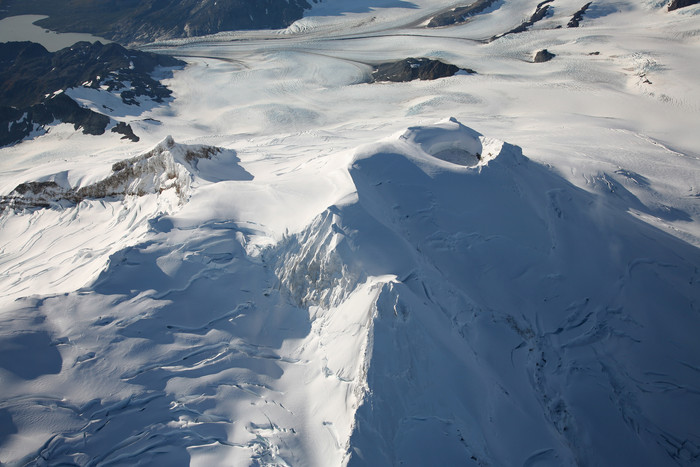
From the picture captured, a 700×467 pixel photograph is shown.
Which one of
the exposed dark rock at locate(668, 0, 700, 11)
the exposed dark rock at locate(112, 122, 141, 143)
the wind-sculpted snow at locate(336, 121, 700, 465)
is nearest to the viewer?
the wind-sculpted snow at locate(336, 121, 700, 465)

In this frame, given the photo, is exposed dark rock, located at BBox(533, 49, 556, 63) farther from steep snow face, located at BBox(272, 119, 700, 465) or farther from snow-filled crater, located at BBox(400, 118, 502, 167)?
steep snow face, located at BBox(272, 119, 700, 465)

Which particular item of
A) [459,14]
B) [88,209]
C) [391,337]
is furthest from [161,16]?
[391,337]

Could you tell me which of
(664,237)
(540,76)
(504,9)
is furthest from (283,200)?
(504,9)

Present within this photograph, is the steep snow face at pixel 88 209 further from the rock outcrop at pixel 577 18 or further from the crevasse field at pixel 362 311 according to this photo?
the rock outcrop at pixel 577 18

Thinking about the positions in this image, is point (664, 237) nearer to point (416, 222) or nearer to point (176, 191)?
point (416, 222)

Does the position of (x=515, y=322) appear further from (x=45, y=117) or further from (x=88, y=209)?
(x=45, y=117)

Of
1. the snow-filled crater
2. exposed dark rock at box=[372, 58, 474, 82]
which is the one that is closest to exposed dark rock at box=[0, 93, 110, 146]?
exposed dark rock at box=[372, 58, 474, 82]
